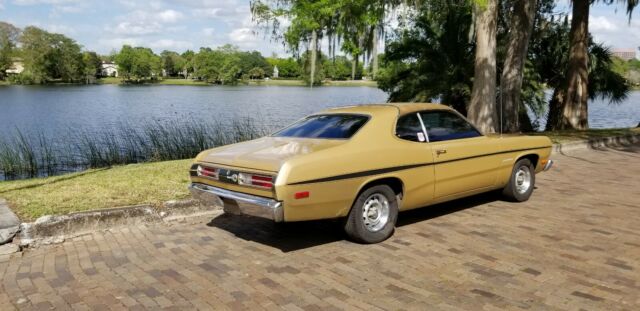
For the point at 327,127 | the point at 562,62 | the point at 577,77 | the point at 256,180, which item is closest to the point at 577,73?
the point at 577,77

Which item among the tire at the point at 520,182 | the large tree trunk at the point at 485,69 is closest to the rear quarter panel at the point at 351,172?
the tire at the point at 520,182

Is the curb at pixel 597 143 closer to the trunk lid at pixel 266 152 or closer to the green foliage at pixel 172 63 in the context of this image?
the trunk lid at pixel 266 152

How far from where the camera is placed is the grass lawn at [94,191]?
608 centimetres

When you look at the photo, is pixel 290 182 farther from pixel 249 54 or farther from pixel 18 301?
pixel 249 54

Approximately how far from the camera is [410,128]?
582cm

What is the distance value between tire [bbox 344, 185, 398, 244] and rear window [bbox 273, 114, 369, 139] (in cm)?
69

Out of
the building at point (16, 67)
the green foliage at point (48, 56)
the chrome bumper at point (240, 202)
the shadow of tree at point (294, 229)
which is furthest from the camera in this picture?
the building at point (16, 67)

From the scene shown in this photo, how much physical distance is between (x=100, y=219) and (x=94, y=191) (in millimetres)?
1365

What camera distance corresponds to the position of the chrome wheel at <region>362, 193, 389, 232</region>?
5.30 metres

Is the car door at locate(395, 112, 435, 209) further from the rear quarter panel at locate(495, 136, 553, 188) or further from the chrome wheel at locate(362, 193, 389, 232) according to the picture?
the rear quarter panel at locate(495, 136, 553, 188)

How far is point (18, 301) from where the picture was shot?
3.91 m

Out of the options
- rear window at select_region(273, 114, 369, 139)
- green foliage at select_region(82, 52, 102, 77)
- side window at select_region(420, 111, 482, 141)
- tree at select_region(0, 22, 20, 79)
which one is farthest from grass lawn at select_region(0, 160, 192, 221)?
green foliage at select_region(82, 52, 102, 77)

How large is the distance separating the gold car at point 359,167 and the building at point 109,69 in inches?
5292

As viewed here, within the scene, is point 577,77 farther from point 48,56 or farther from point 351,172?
point 48,56
